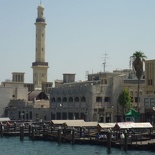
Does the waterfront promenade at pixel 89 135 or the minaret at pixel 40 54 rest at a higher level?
the minaret at pixel 40 54

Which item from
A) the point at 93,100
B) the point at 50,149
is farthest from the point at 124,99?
the point at 50,149

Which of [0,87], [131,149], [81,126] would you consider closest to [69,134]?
[81,126]

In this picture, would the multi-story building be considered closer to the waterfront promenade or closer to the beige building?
the beige building

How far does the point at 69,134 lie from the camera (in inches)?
3310

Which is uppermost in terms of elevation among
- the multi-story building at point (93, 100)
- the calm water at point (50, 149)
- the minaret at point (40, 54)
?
the minaret at point (40, 54)

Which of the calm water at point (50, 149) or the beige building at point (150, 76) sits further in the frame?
the beige building at point (150, 76)

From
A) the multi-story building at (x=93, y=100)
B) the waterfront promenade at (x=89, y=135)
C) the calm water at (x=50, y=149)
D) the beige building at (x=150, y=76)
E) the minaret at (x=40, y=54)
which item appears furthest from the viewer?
the minaret at (x=40, y=54)

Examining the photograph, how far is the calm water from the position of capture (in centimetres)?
6725

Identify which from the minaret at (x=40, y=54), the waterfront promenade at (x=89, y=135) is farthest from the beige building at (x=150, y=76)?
the minaret at (x=40, y=54)

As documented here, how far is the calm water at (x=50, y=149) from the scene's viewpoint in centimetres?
6725

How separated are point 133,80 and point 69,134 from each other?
58.0 metres

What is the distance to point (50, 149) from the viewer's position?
73.8 metres

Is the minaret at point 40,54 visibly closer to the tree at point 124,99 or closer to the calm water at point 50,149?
the tree at point 124,99

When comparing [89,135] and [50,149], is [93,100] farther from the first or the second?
[50,149]
